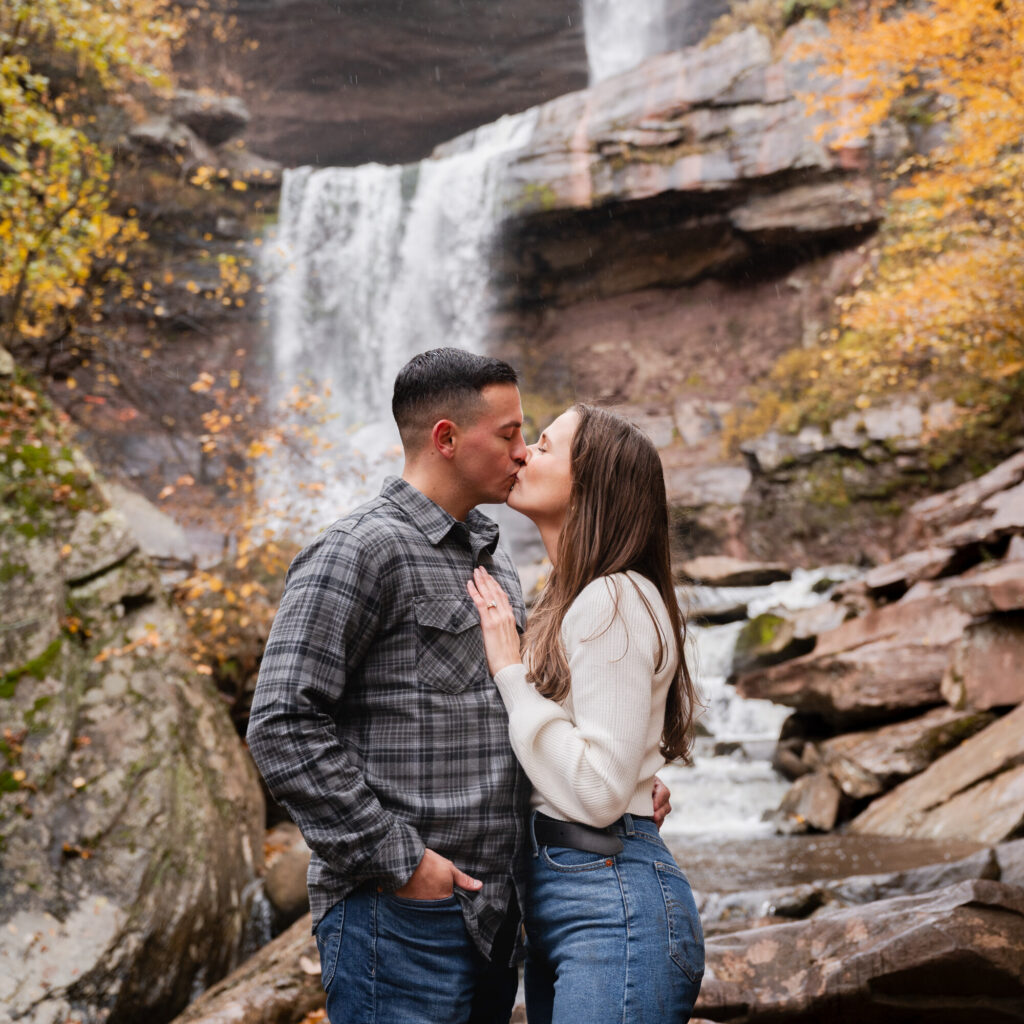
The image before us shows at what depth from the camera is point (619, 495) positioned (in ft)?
6.44

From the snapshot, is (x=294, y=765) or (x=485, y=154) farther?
(x=485, y=154)

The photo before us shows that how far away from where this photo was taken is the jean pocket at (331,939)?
1.74 m

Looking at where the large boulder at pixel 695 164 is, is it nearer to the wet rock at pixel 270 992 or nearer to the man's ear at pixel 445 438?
the wet rock at pixel 270 992

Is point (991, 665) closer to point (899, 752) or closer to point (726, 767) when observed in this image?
point (899, 752)

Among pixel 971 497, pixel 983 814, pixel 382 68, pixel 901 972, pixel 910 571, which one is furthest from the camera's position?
pixel 382 68

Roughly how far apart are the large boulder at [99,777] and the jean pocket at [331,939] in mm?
2812

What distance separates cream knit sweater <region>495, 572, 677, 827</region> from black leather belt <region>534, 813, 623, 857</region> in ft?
0.06

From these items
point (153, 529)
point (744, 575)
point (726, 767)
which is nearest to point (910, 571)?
point (726, 767)

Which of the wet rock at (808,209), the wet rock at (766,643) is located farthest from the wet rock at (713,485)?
the wet rock at (766,643)

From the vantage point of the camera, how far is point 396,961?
171 cm

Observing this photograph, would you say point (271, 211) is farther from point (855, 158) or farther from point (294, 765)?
point (294, 765)

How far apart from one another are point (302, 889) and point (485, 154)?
18.1m

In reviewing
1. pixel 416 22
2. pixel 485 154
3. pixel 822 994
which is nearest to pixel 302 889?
pixel 822 994

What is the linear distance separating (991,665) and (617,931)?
6.44 m
